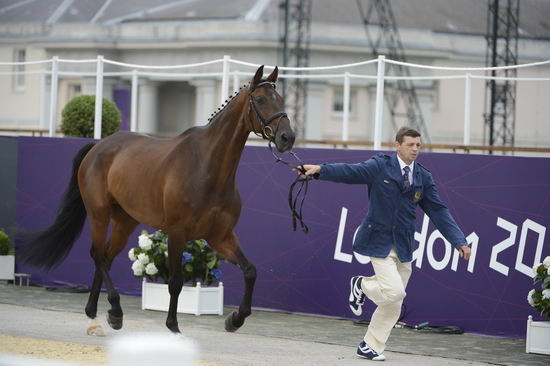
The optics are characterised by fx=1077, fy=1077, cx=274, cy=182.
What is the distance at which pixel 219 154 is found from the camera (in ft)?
30.0

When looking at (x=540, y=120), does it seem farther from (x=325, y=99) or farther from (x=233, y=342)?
(x=233, y=342)

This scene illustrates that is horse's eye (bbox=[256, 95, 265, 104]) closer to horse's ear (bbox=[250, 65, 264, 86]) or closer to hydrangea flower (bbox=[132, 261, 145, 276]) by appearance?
horse's ear (bbox=[250, 65, 264, 86])

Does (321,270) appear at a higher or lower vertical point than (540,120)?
lower

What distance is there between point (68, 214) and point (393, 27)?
3089 centimetres

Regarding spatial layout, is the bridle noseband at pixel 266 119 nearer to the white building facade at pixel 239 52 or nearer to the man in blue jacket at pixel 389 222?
the man in blue jacket at pixel 389 222

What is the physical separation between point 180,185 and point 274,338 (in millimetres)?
1680

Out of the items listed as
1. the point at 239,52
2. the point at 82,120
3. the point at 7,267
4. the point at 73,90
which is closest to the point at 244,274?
the point at 7,267

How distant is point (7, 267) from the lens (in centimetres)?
1363

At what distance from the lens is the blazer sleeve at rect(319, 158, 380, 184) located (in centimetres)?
819

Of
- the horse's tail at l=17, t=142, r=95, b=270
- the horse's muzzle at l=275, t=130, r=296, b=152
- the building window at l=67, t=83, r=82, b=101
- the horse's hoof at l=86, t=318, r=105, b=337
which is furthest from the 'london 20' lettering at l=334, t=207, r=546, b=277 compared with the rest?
the building window at l=67, t=83, r=82, b=101

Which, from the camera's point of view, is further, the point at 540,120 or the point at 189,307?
the point at 540,120

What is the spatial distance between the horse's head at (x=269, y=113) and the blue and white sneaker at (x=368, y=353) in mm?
1701

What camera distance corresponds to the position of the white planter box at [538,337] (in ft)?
30.1

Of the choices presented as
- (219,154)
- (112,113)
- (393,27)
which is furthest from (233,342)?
(393,27)
